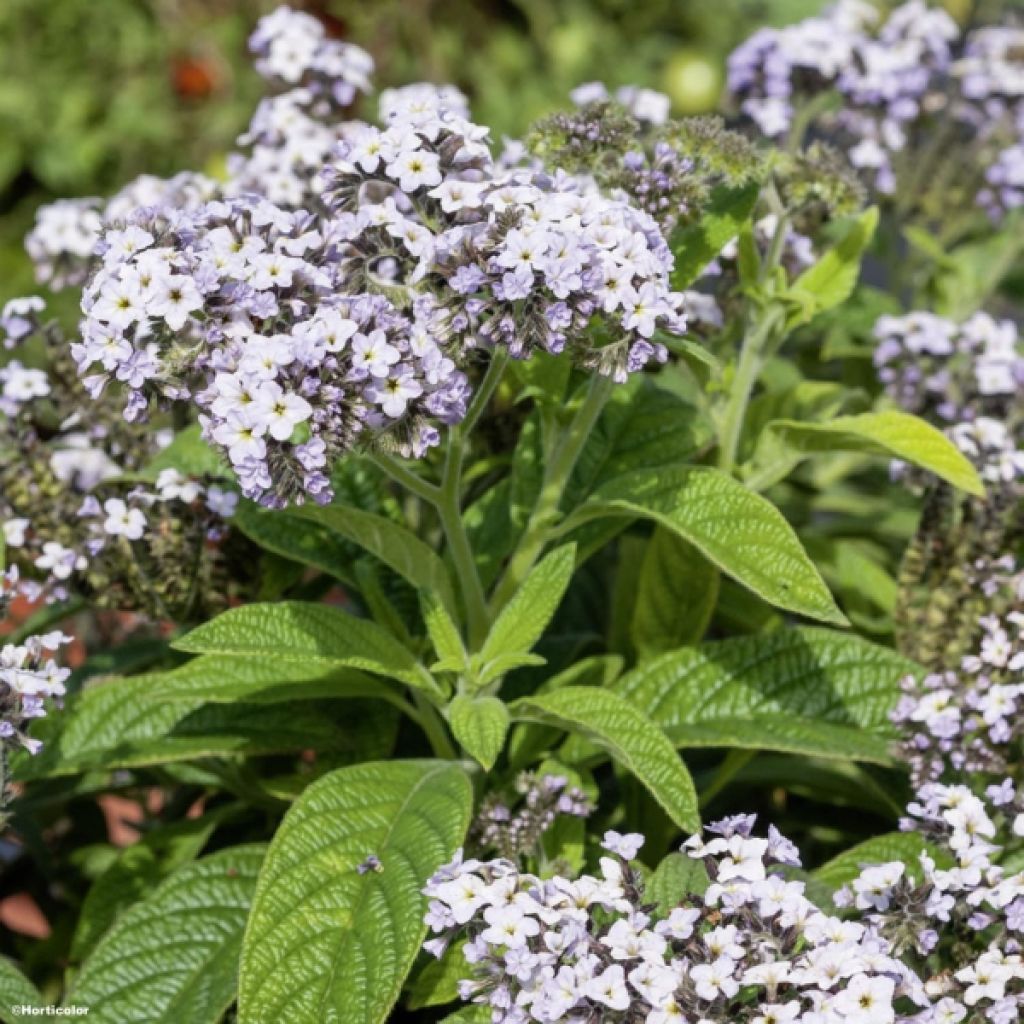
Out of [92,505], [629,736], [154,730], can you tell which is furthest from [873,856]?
[92,505]

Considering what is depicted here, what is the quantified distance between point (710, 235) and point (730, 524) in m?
0.33

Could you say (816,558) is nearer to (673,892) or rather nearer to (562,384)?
(562,384)

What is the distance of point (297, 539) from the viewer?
5.80ft

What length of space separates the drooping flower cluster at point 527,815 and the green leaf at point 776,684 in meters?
0.14

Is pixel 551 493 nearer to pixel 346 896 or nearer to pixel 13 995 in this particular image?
pixel 346 896

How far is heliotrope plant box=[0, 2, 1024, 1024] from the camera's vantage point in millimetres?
1310

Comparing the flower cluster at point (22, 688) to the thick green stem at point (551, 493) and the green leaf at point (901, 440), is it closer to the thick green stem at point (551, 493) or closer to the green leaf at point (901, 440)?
the thick green stem at point (551, 493)

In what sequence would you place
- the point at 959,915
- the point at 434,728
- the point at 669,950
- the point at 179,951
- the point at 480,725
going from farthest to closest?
Result: the point at 434,728, the point at 179,951, the point at 480,725, the point at 959,915, the point at 669,950

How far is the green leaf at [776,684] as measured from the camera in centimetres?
171

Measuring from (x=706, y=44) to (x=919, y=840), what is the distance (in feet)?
19.2

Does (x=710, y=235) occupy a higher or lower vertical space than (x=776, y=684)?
higher

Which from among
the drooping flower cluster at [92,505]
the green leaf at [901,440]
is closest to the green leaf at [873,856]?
the green leaf at [901,440]

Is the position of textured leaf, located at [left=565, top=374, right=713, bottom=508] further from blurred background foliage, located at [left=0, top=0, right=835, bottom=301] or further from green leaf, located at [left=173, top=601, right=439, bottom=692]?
blurred background foliage, located at [left=0, top=0, right=835, bottom=301]

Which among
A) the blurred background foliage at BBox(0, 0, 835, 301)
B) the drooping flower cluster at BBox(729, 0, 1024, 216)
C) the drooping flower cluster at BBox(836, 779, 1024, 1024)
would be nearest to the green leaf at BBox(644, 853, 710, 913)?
the drooping flower cluster at BBox(836, 779, 1024, 1024)
